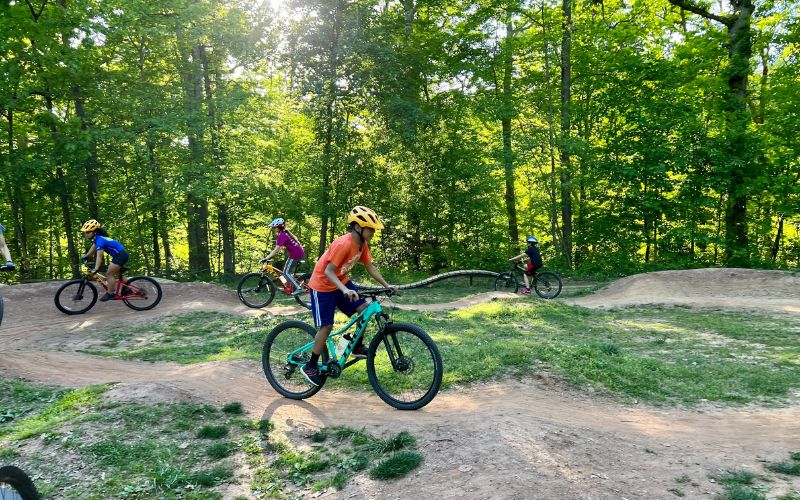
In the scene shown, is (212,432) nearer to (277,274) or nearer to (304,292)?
(304,292)

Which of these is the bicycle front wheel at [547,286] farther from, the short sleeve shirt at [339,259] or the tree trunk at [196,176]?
the tree trunk at [196,176]

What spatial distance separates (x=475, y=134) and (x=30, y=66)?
18.0 meters

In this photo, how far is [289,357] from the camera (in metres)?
6.27

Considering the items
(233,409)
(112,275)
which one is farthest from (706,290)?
(112,275)

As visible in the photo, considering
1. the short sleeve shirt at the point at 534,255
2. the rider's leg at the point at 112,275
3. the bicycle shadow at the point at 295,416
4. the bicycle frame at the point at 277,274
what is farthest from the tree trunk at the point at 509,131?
the bicycle shadow at the point at 295,416

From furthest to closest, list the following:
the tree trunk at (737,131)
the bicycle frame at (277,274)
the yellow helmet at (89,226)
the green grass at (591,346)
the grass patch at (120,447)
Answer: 1. the tree trunk at (737,131)
2. the bicycle frame at (277,274)
3. the yellow helmet at (89,226)
4. the green grass at (591,346)
5. the grass patch at (120,447)

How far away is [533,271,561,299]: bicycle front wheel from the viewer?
16.2 metres

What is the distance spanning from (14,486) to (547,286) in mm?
15117

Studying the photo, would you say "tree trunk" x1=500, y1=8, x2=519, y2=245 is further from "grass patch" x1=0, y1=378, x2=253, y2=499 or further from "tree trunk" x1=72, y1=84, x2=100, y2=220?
"grass patch" x1=0, y1=378, x2=253, y2=499

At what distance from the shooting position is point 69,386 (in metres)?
6.44

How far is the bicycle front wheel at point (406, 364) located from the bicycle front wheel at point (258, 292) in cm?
899

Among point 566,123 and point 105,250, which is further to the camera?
point 566,123

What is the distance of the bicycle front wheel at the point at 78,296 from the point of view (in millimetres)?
12727

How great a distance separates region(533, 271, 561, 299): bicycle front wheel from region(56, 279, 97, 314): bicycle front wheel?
44.1 feet
